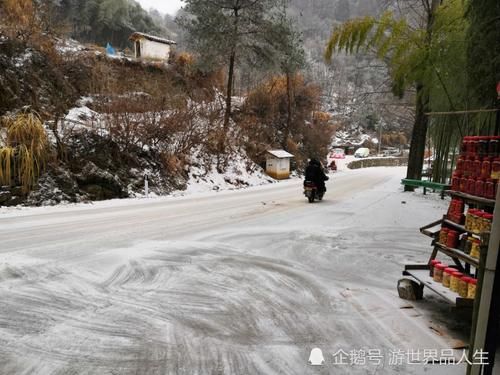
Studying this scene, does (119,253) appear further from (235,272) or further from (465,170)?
(465,170)

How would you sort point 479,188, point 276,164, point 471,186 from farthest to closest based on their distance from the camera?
point 276,164, point 471,186, point 479,188

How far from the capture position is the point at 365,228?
28.6 ft

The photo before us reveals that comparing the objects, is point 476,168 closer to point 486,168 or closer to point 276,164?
point 486,168

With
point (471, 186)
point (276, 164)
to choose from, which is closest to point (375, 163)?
point (276, 164)

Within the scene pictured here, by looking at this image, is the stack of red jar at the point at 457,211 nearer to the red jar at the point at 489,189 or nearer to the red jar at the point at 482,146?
the red jar at the point at 489,189

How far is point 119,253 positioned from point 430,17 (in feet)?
46.9

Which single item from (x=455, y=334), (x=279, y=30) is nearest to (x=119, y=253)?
(x=455, y=334)

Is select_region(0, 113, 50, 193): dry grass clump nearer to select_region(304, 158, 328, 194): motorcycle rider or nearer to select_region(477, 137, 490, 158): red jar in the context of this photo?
select_region(304, 158, 328, 194): motorcycle rider

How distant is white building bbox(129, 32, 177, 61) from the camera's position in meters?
29.1

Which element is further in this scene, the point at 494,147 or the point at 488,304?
the point at 494,147

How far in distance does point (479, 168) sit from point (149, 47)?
29.8m

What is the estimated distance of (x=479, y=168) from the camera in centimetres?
399

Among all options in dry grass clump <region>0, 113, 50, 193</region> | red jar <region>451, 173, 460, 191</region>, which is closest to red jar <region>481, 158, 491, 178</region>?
red jar <region>451, 173, 460, 191</region>

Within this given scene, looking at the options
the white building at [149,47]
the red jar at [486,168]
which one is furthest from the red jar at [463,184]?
the white building at [149,47]
